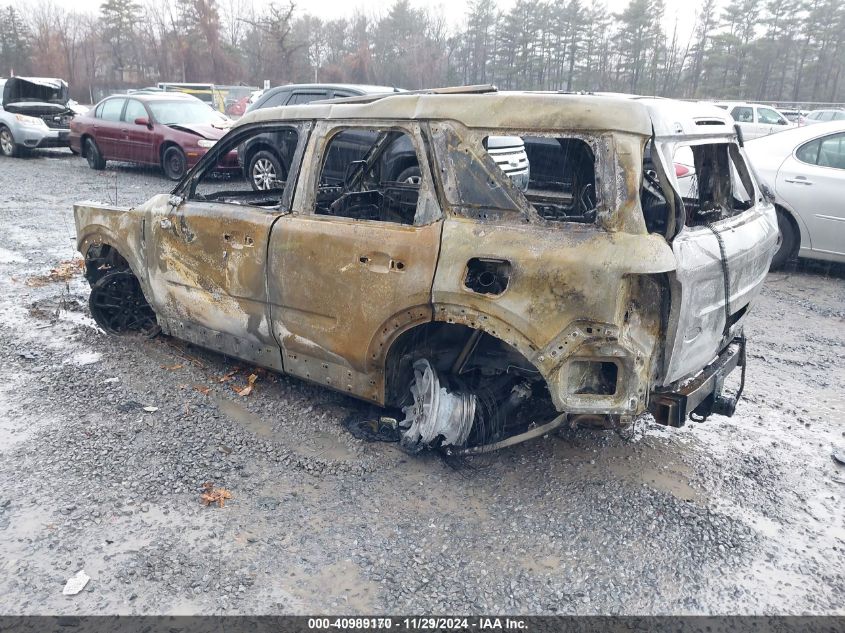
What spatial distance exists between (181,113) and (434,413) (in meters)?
11.1

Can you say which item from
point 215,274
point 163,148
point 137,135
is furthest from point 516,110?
point 137,135

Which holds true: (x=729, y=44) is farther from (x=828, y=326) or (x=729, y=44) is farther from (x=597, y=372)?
(x=597, y=372)

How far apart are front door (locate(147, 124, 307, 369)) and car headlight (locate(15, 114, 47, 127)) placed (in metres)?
13.8

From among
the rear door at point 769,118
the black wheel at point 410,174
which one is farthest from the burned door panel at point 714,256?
the rear door at point 769,118

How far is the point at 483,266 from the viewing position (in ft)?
10.0

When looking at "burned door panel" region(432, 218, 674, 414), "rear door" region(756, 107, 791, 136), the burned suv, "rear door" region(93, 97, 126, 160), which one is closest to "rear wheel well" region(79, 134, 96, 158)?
"rear door" region(93, 97, 126, 160)

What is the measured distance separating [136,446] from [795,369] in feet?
14.9

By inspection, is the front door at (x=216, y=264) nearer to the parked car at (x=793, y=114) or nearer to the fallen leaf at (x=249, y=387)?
Answer: the fallen leaf at (x=249, y=387)

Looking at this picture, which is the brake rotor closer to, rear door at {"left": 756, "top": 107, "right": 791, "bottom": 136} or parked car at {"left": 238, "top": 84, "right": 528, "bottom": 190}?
parked car at {"left": 238, "top": 84, "right": 528, "bottom": 190}

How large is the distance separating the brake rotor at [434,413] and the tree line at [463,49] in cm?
4086

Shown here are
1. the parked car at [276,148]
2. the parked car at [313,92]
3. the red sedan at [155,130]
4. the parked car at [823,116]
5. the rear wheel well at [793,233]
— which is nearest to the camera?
the rear wheel well at [793,233]

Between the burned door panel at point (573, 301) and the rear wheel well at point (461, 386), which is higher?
the burned door panel at point (573, 301)

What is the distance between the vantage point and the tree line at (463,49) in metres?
41.4

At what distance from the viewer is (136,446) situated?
360 centimetres
